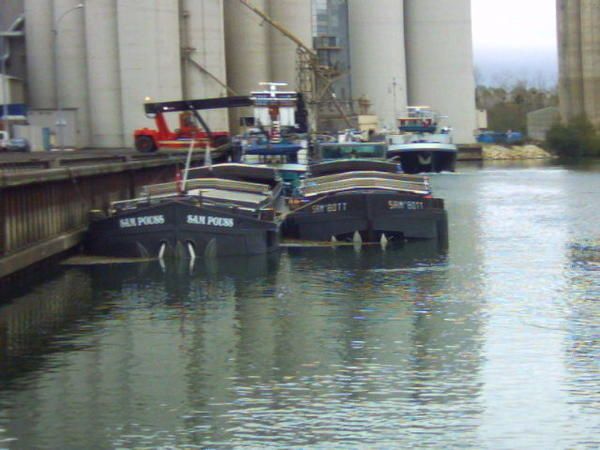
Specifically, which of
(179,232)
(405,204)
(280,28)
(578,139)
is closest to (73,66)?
(280,28)

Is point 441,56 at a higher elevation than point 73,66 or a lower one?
higher

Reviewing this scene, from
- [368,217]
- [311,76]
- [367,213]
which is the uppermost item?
[311,76]

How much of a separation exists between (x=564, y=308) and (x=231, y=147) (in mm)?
36922

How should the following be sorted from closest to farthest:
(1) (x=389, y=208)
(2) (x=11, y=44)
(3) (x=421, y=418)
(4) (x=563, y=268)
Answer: (3) (x=421, y=418) < (4) (x=563, y=268) < (1) (x=389, y=208) < (2) (x=11, y=44)

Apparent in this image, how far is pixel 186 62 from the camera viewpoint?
86375mm

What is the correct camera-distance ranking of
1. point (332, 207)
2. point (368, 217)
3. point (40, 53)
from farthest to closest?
point (40, 53) < point (368, 217) < point (332, 207)

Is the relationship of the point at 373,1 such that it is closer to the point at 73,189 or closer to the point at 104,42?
the point at 104,42

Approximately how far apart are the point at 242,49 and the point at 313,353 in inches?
3009

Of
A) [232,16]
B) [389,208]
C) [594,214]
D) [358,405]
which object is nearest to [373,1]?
[232,16]

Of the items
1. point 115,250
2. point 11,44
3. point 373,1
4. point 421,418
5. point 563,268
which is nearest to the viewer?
point 421,418

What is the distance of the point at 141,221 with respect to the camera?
106ft

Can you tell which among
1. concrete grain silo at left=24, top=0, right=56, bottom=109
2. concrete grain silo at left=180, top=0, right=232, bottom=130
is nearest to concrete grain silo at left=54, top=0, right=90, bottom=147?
concrete grain silo at left=24, top=0, right=56, bottom=109

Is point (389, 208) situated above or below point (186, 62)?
below

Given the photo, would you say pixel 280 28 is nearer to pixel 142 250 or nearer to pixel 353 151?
pixel 353 151
